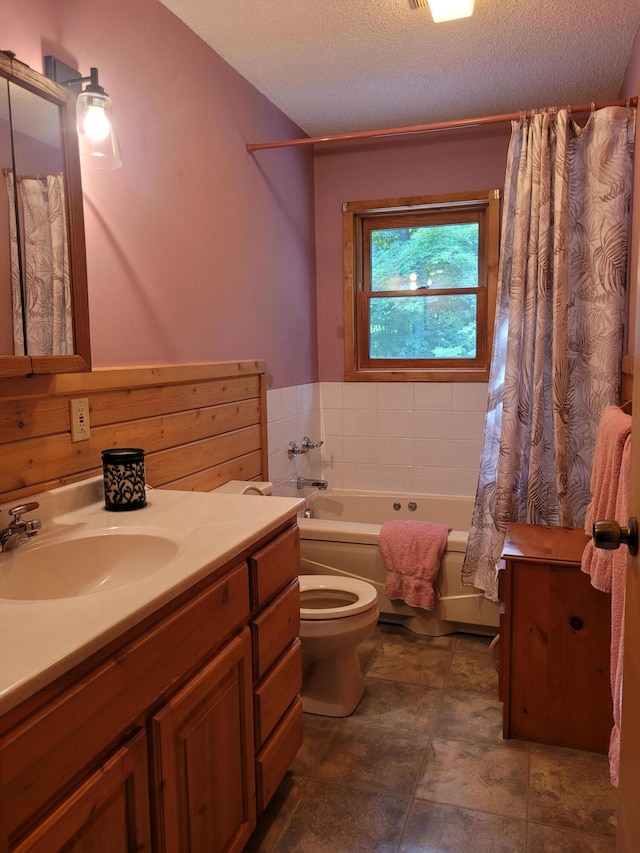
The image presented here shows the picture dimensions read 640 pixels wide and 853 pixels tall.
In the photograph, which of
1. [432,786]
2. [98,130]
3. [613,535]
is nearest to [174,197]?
[98,130]

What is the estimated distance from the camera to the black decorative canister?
1665 mm

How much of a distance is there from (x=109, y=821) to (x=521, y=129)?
2.69 metres

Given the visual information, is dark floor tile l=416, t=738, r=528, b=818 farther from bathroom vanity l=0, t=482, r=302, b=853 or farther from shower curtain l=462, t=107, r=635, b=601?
shower curtain l=462, t=107, r=635, b=601

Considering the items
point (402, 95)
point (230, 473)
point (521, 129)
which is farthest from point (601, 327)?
point (230, 473)

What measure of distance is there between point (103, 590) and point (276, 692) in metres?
0.65

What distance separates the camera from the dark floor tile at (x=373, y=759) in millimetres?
1858

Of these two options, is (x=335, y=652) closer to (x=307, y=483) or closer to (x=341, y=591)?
(x=341, y=591)

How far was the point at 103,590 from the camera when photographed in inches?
46.3

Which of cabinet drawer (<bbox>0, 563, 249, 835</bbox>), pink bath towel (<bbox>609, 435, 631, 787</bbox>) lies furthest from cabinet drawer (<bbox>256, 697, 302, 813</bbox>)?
pink bath towel (<bbox>609, 435, 631, 787</bbox>)

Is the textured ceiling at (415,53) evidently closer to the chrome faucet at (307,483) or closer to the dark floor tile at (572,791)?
the chrome faucet at (307,483)

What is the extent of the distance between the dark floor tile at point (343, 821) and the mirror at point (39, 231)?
52.4 inches

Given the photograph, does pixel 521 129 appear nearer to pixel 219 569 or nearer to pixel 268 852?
pixel 219 569

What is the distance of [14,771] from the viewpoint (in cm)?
80

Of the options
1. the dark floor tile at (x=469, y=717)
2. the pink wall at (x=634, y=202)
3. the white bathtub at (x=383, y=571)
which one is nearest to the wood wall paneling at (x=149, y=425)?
the white bathtub at (x=383, y=571)
